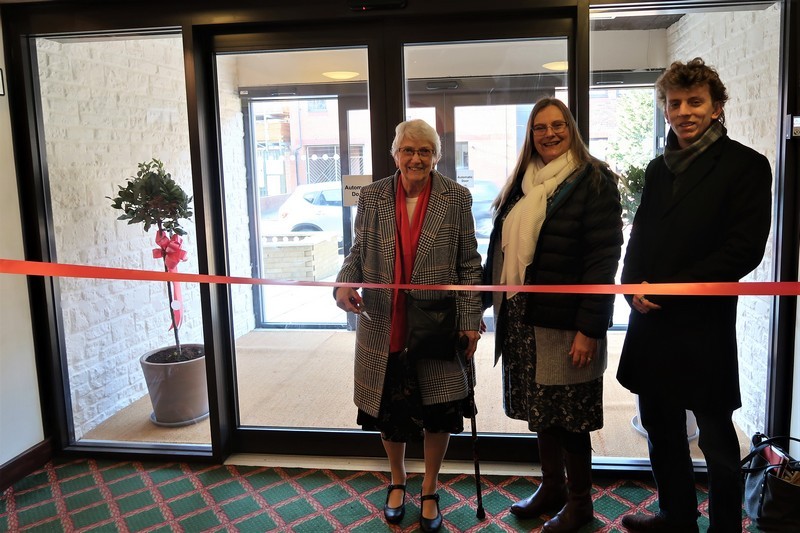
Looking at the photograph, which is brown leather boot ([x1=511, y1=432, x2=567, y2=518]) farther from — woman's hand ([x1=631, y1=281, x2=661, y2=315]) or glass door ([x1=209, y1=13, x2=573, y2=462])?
woman's hand ([x1=631, y1=281, x2=661, y2=315])

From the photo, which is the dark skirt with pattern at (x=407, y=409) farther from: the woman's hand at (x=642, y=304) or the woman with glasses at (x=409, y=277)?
the woman's hand at (x=642, y=304)

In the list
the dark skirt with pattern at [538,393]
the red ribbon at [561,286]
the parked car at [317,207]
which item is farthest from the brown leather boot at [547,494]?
the parked car at [317,207]

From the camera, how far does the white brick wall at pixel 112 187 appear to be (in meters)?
2.98

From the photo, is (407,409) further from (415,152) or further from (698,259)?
(698,259)

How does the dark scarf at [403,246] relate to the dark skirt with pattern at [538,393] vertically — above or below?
above

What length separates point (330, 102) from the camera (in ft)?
9.23

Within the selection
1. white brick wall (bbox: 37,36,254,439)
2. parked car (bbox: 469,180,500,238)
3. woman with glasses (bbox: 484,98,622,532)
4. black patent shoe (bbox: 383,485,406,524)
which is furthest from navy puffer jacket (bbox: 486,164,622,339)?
white brick wall (bbox: 37,36,254,439)

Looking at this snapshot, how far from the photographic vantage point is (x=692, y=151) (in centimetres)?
182

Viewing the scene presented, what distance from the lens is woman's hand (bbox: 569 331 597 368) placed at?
78.2 inches

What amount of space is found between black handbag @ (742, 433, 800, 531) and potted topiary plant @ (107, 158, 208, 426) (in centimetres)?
256

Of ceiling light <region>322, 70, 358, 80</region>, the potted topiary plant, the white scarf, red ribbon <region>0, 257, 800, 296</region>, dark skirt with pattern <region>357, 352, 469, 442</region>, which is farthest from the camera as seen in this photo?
the potted topiary plant

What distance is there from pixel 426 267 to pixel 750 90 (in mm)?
1784

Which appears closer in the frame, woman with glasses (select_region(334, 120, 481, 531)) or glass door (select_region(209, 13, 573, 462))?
woman with glasses (select_region(334, 120, 481, 531))

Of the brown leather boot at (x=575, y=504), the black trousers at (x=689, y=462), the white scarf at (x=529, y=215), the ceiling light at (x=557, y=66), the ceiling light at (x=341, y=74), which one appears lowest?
the brown leather boot at (x=575, y=504)
